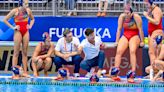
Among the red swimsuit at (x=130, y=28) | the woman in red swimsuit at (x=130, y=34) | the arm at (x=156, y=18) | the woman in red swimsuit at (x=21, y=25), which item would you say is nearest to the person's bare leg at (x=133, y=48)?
the woman in red swimsuit at (x=130, y=34)

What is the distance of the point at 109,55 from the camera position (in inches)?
619

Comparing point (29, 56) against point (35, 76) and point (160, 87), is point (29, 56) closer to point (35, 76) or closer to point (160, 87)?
point (35, 76)

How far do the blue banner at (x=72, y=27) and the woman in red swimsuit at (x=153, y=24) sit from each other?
216 centimetres

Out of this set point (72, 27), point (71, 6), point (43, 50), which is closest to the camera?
point (43, 50)

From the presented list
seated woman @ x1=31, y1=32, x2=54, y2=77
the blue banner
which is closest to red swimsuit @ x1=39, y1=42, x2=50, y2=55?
seated woman @ x1=31, y1=32, x2=54, y2=77

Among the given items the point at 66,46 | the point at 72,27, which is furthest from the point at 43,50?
the point at 72,27

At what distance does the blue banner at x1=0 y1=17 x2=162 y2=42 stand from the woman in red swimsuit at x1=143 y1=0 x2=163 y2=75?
7.07ft

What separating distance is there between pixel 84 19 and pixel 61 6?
1.33 meters

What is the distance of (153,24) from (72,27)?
299cm

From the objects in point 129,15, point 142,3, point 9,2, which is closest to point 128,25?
point 129,15

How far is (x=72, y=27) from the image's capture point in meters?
16.0

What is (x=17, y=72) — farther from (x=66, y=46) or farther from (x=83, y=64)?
(x=83, y=64)

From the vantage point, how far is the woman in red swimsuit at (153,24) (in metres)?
13.6

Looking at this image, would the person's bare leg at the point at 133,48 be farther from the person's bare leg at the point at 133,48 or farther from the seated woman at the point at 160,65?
the seated woman at the point at 160,65
